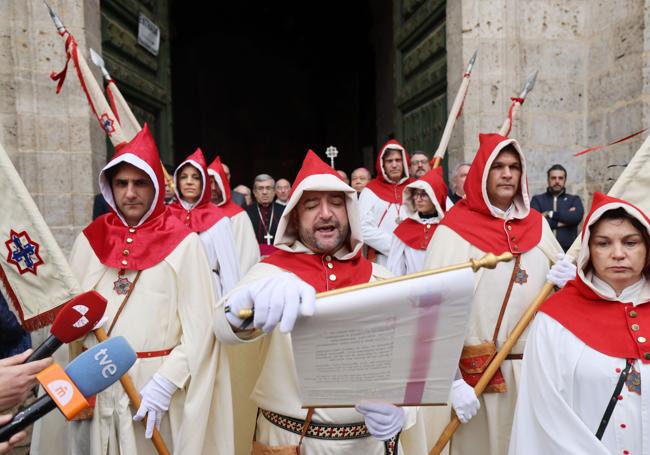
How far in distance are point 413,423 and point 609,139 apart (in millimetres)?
5548

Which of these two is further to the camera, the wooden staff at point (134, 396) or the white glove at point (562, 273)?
the white glove at point (562, 273)

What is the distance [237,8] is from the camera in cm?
1812

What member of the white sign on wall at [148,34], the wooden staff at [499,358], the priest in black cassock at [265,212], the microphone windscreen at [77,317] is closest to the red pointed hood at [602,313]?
the wooden staff at [499,358]

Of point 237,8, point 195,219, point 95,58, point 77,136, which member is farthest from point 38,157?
point 237,8

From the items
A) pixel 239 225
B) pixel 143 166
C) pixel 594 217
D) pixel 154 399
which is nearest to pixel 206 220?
pixel 239 225

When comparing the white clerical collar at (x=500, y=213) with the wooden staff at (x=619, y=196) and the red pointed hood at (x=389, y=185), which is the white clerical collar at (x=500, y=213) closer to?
the wooden staff at (x=619, y=196)

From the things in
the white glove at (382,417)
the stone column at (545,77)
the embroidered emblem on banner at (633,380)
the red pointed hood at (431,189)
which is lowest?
the white glove at (382,417)

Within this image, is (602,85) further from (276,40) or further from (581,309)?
(276,40)

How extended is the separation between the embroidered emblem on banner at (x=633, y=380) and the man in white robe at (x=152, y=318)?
1.81 m

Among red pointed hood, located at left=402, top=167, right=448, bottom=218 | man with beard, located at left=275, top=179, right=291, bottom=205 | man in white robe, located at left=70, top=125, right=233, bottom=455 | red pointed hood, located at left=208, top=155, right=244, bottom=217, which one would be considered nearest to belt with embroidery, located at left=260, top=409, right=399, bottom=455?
man in white robe, located at left=70, top=125, right=233, bottom=455

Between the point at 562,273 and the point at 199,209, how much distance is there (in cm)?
370

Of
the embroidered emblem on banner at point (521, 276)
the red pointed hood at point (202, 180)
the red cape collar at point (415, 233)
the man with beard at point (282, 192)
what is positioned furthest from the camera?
the man with beard at point (282, 192)

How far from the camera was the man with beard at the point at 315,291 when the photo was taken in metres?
2.01

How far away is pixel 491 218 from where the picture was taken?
3.46 m
